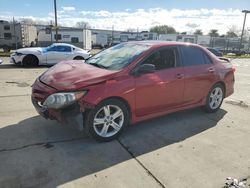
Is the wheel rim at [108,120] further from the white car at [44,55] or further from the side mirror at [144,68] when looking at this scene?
the white car at [44,55]

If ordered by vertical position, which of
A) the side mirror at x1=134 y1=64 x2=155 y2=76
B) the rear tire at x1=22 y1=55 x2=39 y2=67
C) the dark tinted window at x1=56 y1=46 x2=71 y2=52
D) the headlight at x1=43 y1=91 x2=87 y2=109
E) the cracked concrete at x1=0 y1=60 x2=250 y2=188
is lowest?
the cracked concrete at x1=0 y1=60 x2=250 y2=188

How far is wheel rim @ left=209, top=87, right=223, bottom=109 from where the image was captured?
5.57 metres

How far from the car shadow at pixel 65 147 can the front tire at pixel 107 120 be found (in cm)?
15

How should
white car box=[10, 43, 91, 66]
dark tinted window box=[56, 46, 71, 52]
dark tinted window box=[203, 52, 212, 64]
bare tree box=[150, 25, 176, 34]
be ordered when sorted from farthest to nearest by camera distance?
bare tree box=[150, 25, 176, 34], dark tinted window box=[56, 46, 71, 52], white car box=[10, 43, 91, 66], dark tinted window box=[203, 52, 212, 64]

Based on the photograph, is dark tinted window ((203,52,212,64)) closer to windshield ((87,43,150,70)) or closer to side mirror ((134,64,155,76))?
windshield ((87,43,150,70))

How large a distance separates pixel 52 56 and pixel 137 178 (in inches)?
447

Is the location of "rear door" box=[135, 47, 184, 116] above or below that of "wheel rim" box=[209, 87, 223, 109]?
above

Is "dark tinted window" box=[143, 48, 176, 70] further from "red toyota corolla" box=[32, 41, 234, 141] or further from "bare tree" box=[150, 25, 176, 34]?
"bare tree" box=[150, 25, 176, 34]

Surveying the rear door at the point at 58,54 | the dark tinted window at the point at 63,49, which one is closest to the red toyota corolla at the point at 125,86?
the rear door at the point at 58,54

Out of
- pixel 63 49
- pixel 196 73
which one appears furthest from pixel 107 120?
pixel 63 49

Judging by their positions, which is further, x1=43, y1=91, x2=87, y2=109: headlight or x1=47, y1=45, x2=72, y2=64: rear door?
x1=47, y1=45, x2=72, y2=64: rear door

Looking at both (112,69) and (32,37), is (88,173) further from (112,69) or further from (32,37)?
(32,37)

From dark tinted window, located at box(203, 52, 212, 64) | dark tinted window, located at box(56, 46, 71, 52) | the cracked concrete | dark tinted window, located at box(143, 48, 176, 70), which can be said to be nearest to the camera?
the cracked concrete

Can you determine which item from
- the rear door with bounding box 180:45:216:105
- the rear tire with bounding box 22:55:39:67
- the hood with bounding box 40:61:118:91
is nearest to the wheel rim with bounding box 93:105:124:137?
the hood with bounding box 40:61:118:91
